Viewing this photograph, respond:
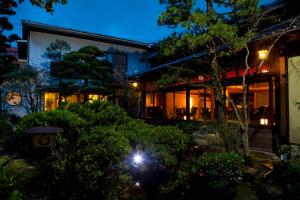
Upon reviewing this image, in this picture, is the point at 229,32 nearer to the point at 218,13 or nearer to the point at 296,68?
the point at 218,13

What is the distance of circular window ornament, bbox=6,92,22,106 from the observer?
17627 millimetres

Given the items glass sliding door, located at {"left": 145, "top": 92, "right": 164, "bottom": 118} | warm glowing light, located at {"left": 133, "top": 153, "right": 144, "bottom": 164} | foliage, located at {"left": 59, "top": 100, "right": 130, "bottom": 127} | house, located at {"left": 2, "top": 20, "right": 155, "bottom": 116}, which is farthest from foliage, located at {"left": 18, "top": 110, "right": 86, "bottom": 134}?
glass sliding door, located at {"left": 145, "top": 92, "right": 164, "bottom": 118}

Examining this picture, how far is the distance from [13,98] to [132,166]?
1484cm

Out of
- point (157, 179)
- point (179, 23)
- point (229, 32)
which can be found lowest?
point (157, 179)

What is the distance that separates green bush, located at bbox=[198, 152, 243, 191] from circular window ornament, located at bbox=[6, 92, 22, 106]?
1559 cm

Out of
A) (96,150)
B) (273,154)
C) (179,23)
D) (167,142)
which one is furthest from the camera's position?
(273,154)

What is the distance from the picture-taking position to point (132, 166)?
22.1 ft

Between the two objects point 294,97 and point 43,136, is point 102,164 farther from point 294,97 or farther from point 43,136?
point 294,97

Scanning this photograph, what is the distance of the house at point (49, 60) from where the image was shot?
60.6 ft

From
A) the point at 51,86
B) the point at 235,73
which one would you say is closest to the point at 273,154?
the point at 235,73

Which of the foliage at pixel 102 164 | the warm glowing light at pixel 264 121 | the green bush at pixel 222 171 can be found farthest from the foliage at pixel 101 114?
the warm glowing light at pixel 264 121

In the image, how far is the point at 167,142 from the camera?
7.04 metres

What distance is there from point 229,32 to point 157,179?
4.57 metres

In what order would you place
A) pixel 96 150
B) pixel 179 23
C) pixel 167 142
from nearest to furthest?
pixel 96 150 → pixel 167 142 → pixel 179 23
